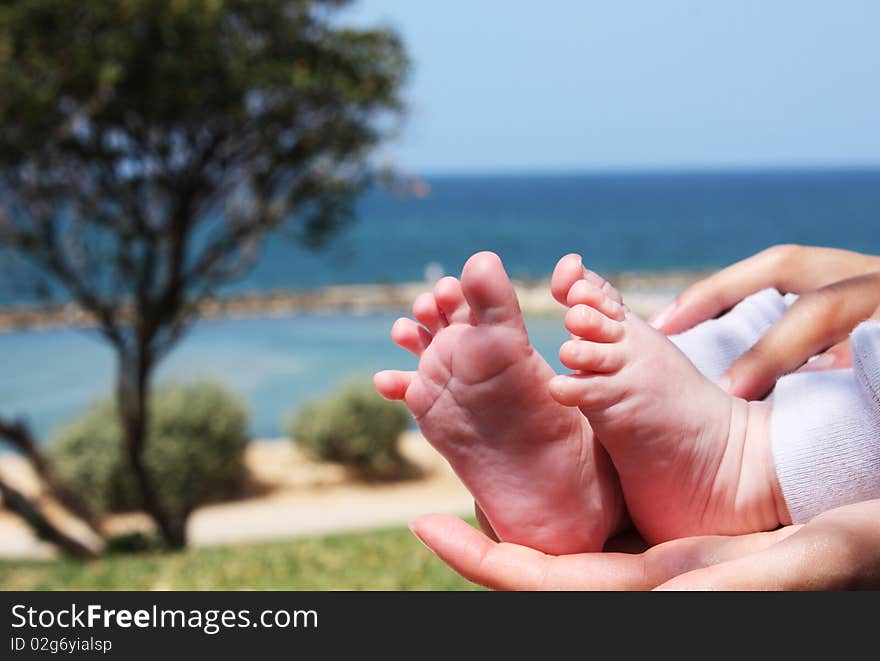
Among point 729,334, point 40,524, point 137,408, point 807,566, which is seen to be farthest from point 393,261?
point 807,566

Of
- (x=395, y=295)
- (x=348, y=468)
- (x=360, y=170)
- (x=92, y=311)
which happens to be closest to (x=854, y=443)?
(x=360, y=170)

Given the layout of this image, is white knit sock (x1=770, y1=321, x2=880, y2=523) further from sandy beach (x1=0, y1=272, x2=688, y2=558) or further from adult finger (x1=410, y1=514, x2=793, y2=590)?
sandy beach (x1=0, y1=272, x2=688, y2=558)

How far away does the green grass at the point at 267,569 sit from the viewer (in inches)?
171

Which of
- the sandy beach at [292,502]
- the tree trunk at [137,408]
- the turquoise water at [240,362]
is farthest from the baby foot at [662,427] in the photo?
the turquoise water at [240,362]

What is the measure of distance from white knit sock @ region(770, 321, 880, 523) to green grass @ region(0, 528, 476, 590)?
9.44ft

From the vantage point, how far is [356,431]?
388 inches

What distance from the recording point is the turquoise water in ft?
41.7

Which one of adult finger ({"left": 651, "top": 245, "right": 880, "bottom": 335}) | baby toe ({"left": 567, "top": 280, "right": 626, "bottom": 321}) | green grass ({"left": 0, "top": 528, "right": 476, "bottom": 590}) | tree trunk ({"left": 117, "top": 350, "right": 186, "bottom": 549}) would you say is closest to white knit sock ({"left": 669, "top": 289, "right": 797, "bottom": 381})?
adult finger ({"left": 651, "top": 245, "right": 880, "bottom": 335})

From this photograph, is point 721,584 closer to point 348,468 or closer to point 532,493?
point 532,493

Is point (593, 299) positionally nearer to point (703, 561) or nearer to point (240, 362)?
point (703, 561)

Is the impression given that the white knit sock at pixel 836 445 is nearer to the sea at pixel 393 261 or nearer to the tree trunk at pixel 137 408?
the sea at pixel 393 261

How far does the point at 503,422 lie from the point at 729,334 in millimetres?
532

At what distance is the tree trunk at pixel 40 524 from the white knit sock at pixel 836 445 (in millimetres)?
5070

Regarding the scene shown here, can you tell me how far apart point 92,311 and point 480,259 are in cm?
530
